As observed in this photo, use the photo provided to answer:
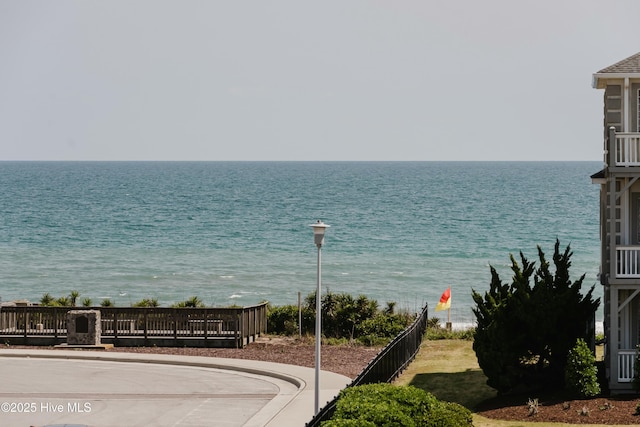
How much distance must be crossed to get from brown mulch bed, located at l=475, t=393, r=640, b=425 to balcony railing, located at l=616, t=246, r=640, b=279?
3.00 m

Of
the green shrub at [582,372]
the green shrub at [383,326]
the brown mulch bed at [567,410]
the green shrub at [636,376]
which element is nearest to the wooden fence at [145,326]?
the green shrub at [383,326]

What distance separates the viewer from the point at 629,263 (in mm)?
28094

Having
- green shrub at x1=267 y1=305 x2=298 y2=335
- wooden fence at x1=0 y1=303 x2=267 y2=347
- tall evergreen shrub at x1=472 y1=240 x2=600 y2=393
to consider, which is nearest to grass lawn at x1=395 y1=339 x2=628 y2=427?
tall evergreen shrub at x1=472 y1=240 x2=600 y2=393

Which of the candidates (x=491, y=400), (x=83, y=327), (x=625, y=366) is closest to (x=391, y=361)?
(x=491, y=400)

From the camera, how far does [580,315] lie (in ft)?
91.2

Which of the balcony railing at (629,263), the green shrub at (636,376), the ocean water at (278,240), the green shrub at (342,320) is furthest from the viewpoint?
the ocean water at (278,240)

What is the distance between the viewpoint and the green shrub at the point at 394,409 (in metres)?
20.4

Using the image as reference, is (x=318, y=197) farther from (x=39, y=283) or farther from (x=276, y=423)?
(x=276, y=423)

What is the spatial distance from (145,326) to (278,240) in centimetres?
7028

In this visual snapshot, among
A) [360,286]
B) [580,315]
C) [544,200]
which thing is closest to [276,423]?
[580,315]
